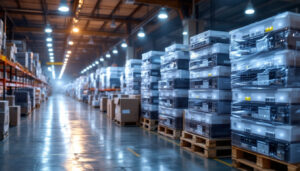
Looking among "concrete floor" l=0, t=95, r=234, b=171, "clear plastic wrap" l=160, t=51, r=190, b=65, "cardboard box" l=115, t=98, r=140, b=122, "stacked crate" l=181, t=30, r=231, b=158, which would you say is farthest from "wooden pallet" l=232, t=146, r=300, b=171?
"cardboard box" l=115, t=98, r=140, b=122

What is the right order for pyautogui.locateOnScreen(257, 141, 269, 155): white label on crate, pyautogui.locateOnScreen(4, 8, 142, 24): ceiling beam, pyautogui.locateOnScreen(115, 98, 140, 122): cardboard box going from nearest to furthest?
1. pyautogui.locateOnScreen(257, 141, 269, 155): white label on crate
2. pyautogui.locateOnScreen(115, 98, 140, 122): cardboard box
3. pyautogui.locateOnScreen(4, 8, 142, 24): ceiling beam

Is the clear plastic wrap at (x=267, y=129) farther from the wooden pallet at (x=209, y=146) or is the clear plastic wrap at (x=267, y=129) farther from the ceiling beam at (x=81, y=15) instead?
the ceiling beam at (x=81, y=15)

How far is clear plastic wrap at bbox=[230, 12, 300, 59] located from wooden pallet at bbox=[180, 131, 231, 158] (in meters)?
1.77

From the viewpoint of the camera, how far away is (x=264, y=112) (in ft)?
14.1

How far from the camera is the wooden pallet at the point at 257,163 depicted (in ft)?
13.0

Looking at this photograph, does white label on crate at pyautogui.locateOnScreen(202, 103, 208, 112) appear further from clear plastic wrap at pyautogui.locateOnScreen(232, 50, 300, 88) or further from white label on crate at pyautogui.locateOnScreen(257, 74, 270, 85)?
white label on crate at pyautogui.locateOnScreen(257, 74, 270, 85)

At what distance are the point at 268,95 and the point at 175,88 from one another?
3.51 metres

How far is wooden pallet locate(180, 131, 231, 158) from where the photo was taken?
18.1 feet

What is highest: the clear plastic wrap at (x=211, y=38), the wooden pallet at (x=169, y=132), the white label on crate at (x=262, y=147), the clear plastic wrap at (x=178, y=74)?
the clear plastic wrap at (x=211, y=38)

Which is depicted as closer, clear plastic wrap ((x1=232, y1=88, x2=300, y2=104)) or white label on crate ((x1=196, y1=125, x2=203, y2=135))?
clear plastic wrap ((x1=232, y1=88, x2=300, y2=104))

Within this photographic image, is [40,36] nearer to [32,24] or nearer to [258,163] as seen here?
[32,24]

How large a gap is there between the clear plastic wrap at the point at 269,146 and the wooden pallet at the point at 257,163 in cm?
6

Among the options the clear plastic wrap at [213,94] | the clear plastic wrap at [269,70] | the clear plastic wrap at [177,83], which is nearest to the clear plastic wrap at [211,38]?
the clear plastic wrap at [213,94]

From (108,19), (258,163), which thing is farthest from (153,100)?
(108,19)
